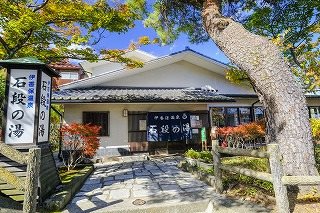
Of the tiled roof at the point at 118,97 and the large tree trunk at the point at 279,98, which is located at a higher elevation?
the tiled roof at the point at 118,97

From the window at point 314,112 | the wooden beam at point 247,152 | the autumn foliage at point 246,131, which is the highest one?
the window at point 314,112

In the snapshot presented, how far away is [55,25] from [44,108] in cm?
456

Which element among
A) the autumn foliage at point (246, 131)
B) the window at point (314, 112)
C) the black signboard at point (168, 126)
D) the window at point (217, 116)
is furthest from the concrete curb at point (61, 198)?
the window at point (314, 112)

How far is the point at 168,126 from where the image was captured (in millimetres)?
12844

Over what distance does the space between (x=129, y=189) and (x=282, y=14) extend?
10.8 metres

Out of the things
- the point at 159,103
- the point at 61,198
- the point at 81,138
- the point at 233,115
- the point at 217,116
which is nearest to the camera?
the point at 61,198

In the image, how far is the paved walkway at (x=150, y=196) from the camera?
452 centimetres

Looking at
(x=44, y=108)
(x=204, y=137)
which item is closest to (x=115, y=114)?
(x=204, y=137)

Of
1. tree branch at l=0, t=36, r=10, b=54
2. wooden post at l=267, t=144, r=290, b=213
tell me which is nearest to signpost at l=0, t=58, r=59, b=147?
tree branch at l=0, t=36, r=10, b=54

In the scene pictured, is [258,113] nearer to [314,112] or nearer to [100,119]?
[314,112]

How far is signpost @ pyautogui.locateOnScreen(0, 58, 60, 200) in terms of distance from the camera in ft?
16.0

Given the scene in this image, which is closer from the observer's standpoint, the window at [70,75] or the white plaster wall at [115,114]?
the white plaster wall at [115,114]

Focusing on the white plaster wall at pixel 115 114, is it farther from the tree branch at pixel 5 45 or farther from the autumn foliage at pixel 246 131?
the tree branch at pixel 5 45

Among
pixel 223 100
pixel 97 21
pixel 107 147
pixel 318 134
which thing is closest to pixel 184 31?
pixel 223 100
